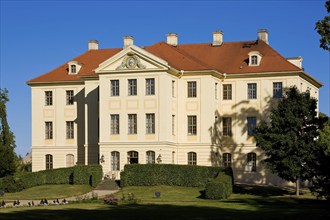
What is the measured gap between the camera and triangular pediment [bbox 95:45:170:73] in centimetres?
5869

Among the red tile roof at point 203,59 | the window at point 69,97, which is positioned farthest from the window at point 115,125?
the window at point 69,97

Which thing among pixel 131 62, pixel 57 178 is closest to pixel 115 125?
pixel 131 62

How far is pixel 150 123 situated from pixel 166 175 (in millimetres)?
5552

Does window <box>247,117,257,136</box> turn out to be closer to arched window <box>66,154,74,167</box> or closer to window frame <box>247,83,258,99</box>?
window frame <box>247,83,258,99</box>

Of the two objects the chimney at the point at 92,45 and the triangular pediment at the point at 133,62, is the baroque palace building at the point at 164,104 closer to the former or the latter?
the triangular pediment at the point at 133,62

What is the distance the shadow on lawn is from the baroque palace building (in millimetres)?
15893

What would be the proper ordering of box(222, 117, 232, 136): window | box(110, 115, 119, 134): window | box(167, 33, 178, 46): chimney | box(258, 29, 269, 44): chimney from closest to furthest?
1. box(110, 115, 119, 134): window
2. box(222, 117, 232, 136): window
3. box(258, 29, 269, 44): chimney
4. box(167, 33, 178, 46): chimney

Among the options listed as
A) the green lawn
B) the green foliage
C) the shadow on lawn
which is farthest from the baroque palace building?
the shadow on lawn

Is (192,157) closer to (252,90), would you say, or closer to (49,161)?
(252,90)

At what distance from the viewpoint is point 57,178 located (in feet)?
196

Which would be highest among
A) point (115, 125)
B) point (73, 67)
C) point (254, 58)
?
point (254, 58)

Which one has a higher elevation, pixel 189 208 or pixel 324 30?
pixel 324 30

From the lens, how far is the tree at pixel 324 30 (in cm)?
3572

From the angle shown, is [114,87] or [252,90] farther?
[252,90]
